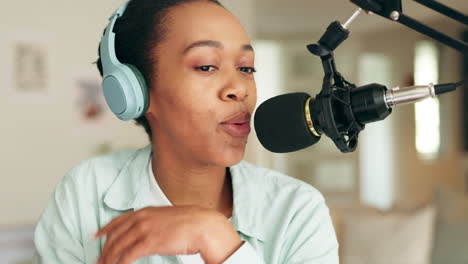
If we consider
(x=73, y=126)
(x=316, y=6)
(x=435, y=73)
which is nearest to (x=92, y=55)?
(x=73, y=126)

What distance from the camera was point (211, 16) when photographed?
3.26 ft

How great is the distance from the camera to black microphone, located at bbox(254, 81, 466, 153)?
613 millimetres

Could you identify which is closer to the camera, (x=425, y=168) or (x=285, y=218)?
(x=285, y=218)

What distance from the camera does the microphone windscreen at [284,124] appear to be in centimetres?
70

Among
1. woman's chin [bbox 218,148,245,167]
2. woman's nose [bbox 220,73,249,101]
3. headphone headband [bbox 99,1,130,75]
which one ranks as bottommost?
woman's chin [bbox 218,148,245,167]

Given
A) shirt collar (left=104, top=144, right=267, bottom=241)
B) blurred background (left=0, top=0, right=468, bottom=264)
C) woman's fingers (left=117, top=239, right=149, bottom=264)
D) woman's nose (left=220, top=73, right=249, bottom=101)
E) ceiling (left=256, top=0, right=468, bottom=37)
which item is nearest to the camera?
woman's fingers (left=117, top=239, right=149, bottom=264)

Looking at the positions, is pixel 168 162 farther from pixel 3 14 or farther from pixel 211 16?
pixel 3 14

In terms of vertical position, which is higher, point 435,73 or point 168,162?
point 435,73

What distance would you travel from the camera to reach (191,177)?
1.09m

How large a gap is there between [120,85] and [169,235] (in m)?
0.30

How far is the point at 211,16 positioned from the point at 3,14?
2.37 meters

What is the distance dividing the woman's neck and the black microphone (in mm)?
346

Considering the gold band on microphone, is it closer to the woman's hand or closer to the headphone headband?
the woman's hand

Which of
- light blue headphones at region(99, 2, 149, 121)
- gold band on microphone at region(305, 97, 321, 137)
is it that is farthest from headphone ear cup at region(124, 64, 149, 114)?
gold band on microphone at region(305, 97, 321, 137)
